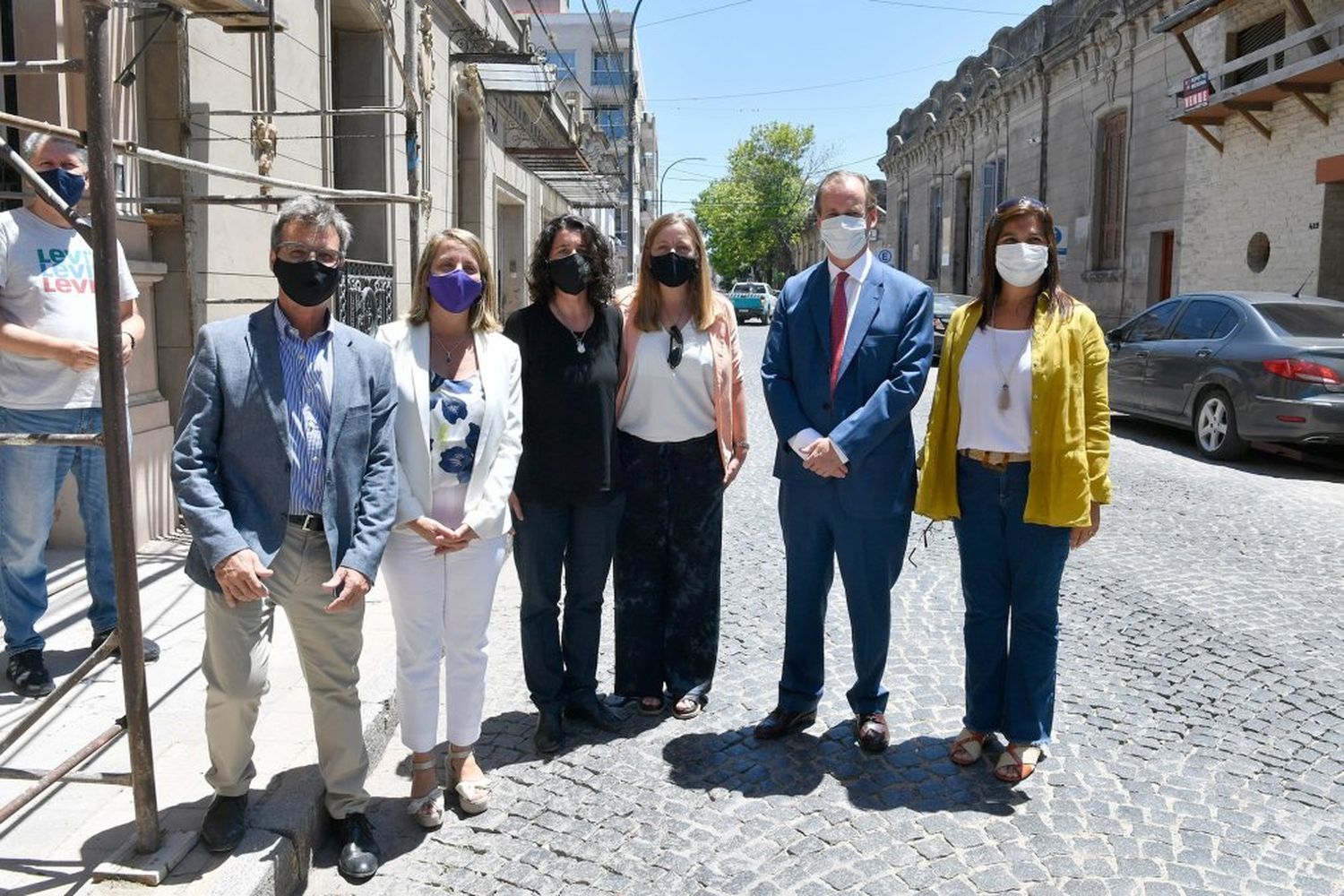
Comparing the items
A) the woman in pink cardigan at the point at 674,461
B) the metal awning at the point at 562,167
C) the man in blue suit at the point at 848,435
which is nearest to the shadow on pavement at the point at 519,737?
the woman in pink cardigan at the point at 674,461

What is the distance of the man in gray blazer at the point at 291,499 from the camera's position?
9.91 ft

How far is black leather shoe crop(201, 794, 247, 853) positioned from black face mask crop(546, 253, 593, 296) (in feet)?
6.60

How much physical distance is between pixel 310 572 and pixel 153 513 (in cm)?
410

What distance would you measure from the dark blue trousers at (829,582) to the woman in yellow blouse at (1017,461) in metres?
0.24

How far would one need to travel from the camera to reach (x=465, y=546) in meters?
3.65

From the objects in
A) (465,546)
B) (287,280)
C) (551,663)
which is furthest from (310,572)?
(551,663)

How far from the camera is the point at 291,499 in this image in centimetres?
314

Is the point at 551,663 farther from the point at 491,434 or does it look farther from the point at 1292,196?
the point at 1292,196

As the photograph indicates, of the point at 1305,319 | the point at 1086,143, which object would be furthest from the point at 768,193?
the point at 1305,319

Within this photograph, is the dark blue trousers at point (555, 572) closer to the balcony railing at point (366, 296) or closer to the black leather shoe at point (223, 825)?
the black leather shoe at point (223, 825)

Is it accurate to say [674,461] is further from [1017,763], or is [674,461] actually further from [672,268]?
[1017,763]

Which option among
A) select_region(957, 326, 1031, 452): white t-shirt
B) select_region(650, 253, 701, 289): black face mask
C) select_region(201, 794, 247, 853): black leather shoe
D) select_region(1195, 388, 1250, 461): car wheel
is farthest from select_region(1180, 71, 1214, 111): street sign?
select_region(201, 794, 247, 853): black leather shoe

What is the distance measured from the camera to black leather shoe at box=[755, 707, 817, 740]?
4246 mm

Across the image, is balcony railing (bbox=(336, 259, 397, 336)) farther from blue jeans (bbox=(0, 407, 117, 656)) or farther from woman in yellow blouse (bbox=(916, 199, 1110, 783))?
woman in yellow blouse (bbox=(916, 199, 1110, 783))
